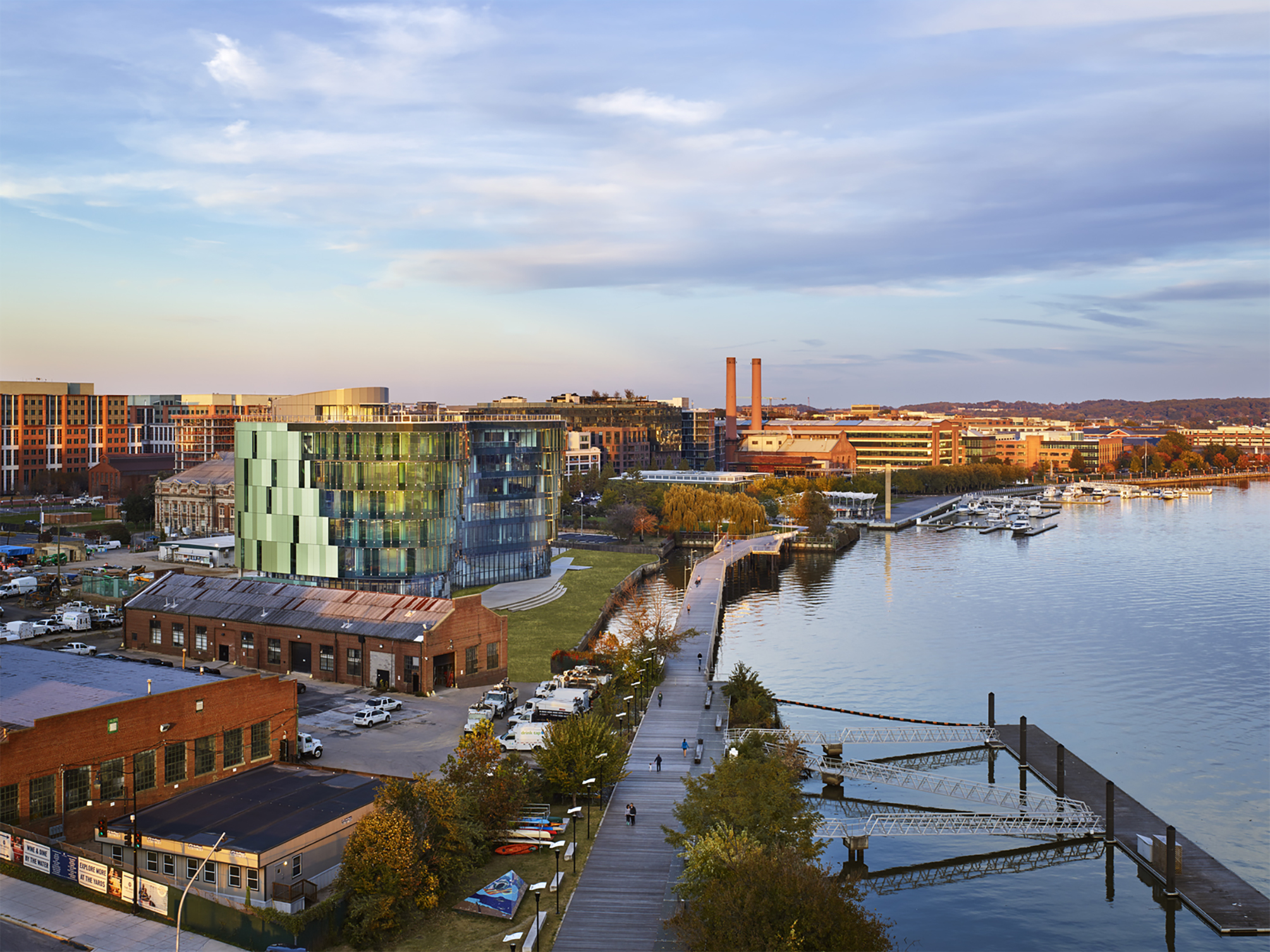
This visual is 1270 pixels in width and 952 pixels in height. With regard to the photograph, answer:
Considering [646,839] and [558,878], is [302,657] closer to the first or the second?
[646,839]

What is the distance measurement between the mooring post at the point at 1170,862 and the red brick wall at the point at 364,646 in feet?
92.6

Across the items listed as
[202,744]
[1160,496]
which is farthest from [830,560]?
[1160,496]

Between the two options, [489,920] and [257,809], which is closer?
[489,920]

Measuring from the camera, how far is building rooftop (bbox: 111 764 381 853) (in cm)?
2684

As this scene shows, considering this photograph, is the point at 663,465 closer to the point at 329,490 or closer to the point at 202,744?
the point at 329,490

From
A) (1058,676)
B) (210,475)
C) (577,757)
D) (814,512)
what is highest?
(210,475)

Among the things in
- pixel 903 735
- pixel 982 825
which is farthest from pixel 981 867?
pixel 903 735

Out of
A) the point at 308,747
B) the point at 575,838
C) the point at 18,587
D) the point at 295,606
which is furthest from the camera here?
the point at 18,587

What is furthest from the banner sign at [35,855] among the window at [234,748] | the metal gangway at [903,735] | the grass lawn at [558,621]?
the grass lawn at [558,621]

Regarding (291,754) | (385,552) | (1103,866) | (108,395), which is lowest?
(1103,866)

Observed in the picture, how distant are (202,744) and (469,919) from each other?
406 inches

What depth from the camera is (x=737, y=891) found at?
21766mm

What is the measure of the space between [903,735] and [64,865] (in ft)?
98.0

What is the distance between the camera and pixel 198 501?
99.9m
